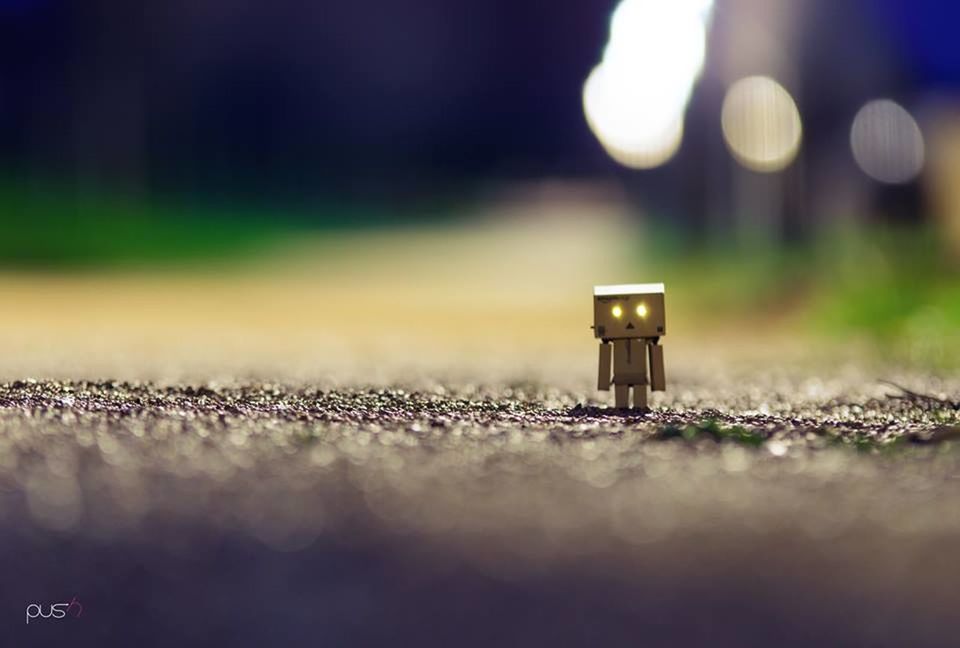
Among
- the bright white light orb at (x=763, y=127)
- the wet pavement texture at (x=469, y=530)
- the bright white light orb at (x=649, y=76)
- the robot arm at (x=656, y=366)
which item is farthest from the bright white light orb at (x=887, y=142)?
the wet pavement texture at (x=469, y=530)

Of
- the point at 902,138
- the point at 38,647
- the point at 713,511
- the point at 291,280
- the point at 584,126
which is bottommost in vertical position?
the point at 38,647

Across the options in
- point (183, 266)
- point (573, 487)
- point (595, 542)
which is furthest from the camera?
point (183, 266)

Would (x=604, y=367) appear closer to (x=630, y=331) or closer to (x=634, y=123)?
(x=630, y=331)

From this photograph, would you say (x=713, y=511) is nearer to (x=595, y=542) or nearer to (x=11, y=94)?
(x=595, y=542)

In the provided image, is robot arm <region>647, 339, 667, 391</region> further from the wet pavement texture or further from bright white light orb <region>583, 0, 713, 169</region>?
bright white light orb <region>583, 0, 713, 169</region>

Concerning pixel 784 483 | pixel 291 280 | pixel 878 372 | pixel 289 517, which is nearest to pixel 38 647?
pixel 289 517

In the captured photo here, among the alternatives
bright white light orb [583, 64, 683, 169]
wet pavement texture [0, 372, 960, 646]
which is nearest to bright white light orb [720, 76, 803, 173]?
bright white light orb [583, 64, 683, 169]
